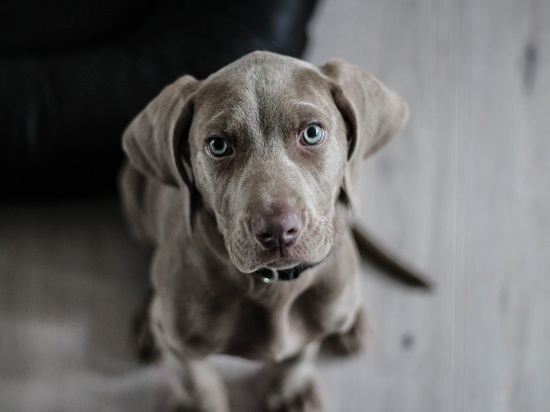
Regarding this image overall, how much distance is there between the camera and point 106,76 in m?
2.07

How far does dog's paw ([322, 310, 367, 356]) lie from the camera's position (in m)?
2.06

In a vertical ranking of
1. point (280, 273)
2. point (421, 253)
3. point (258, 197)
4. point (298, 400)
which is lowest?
point (298, 400)

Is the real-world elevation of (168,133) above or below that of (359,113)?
below

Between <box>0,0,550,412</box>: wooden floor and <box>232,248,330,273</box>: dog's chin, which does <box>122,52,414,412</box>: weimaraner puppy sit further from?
<box>0,0,550,412</box>: wooden floor

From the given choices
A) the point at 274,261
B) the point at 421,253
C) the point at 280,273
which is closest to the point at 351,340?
the point at 421,253

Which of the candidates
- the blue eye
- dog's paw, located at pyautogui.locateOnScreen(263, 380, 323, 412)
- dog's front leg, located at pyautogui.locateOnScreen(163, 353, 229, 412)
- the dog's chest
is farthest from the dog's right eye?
dog's paw, located at pyautogui.locateOnScreen(263, 380, 323, 412)

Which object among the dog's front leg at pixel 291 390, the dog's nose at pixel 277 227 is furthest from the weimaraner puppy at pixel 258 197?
the dog's front leg at pixel 291 390

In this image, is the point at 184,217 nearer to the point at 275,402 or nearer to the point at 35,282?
the point at 275,402

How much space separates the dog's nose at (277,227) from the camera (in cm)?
120

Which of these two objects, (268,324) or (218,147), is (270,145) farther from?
(268,324)

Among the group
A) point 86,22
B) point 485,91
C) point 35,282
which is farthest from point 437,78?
point 35,282

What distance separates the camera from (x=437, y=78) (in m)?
2.51

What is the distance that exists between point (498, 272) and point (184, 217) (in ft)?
3.88

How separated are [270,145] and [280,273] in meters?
0.28
